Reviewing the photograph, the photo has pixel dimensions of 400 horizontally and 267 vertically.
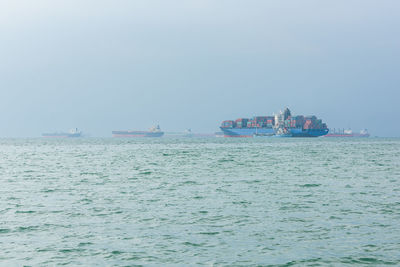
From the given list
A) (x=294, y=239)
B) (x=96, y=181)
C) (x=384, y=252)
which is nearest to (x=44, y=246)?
(x=294, y=239)

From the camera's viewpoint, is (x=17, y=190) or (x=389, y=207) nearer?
(x=389, y=207)

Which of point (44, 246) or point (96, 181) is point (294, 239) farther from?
point (96, 181)

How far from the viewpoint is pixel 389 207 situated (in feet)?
55.6

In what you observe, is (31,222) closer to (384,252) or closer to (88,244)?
(88,244)

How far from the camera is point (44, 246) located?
454 inches

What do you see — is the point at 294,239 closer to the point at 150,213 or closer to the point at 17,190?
the point at 150,213

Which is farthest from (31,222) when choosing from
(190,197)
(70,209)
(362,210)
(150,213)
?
(362,210)

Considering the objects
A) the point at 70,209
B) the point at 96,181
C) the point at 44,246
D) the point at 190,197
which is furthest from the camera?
the point at 96,181

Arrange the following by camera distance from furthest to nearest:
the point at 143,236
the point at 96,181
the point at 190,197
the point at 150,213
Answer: the point at 96,181 → the point at 190,197 → the point at 150,213 → the point at 143,236

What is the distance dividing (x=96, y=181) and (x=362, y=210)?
55.5ft

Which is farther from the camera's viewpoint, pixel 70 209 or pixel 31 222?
pixel 70 209

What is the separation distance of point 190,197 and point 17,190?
940 centimetres

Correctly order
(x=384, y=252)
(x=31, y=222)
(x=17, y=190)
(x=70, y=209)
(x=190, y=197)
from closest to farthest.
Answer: (x=384, y=252) → (x=31, y=222) → (x=70, y=209) → (x=190, y=197) → (x=17, y=190)

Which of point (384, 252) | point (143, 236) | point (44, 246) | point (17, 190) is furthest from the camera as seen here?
point (17, 190)
